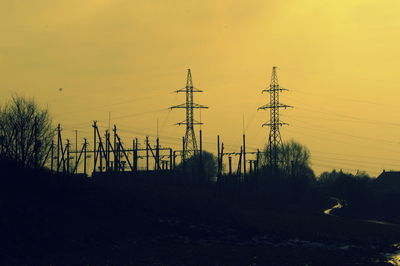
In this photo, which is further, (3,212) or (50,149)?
(50,149)

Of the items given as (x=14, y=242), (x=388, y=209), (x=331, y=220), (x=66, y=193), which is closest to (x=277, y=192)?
(x=388, y=209)

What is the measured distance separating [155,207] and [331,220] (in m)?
22.7

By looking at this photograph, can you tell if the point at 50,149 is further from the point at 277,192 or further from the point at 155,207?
the point at 277,192

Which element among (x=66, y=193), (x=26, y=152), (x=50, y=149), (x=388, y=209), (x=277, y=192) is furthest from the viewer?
(x=277, y=192)

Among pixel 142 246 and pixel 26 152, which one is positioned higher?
pixel 26 152

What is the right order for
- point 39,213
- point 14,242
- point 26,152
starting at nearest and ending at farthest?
point 14,242, point 39,213, point 26,152

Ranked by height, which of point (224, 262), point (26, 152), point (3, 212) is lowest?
point (224, 262)

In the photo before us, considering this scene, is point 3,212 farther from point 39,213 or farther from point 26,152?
point 26,152

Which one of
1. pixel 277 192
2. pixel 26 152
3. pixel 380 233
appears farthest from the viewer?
pixel 277 192

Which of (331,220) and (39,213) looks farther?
(331,220)

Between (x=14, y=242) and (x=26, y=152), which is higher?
(x=26, y=152)

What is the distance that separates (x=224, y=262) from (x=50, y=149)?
49.2m

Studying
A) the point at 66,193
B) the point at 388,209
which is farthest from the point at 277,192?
the point at 66,193

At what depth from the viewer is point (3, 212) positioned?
49.3m
